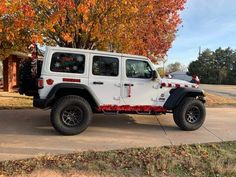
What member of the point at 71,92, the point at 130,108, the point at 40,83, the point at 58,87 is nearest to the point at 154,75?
the point at 130,108

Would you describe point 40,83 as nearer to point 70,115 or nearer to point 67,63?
point 67,63

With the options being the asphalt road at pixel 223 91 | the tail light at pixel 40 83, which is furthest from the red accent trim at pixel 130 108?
the asphalt road at pixel 223 91

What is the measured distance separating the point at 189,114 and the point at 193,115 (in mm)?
152

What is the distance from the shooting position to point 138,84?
8.86 meters

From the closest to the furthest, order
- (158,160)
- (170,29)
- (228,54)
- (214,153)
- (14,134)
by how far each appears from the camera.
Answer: (158,160)
(214,153)
(14,134)
(170,29)
(228,54)

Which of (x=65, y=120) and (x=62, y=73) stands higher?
(x=62, y=73)

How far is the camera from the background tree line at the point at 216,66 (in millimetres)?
68688

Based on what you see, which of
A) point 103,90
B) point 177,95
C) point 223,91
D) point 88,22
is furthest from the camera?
point 223,91

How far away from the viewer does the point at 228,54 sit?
77.0m

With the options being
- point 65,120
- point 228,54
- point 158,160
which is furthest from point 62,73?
point 228,54

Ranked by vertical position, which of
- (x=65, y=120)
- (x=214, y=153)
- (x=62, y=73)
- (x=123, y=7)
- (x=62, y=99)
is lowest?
(x=214, y=153)

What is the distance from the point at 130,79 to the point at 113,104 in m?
0.79

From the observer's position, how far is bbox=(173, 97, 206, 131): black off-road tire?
8.95 metres

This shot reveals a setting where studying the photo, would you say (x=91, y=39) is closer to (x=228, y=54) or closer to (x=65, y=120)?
(x=65, y=120)
